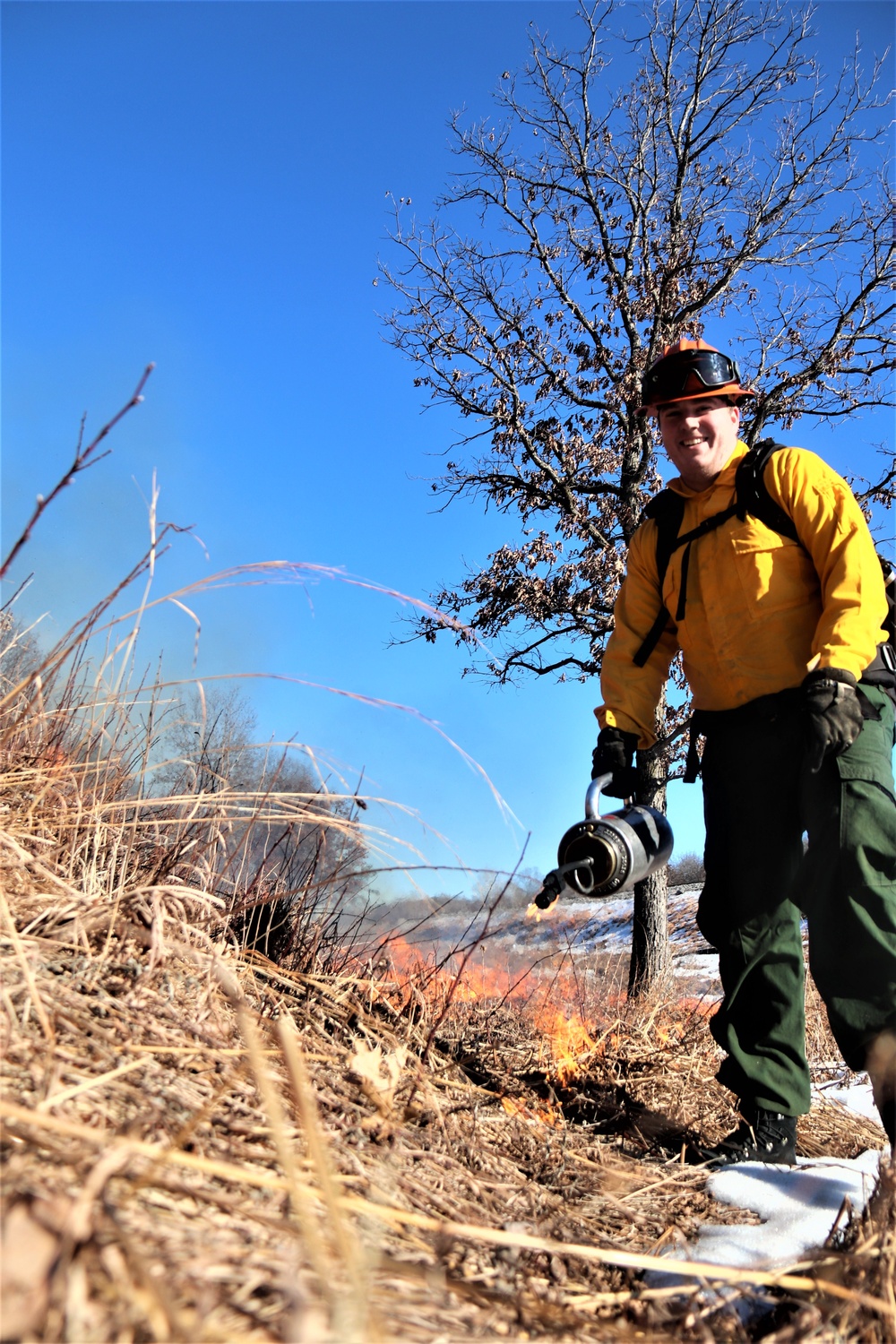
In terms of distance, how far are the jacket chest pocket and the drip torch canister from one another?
879mm

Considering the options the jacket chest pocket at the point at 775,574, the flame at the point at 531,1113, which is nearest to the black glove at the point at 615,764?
the jacket chest pocket at the point at 775,574

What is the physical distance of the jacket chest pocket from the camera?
3.14m

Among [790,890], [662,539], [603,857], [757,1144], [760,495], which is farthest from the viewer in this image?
[662,539]

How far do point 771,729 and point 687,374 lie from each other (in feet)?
4.48

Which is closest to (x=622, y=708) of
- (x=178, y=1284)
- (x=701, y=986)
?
(x=178, y=1284)

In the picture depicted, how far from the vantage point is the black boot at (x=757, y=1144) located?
2727 mm

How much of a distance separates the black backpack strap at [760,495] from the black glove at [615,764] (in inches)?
37.6

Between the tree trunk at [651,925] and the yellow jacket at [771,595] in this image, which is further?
the tree trunk at [651,925]

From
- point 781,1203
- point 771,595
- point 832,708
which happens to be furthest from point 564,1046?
point 771,595

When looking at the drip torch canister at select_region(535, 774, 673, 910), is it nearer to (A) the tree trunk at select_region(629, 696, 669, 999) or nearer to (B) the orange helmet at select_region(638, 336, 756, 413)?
(B) the orange helmet at select_region(638, 336, 756, 413)

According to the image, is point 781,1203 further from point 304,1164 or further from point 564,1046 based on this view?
point 304,1164

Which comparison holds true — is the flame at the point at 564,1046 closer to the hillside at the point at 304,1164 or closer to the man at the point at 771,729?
the hillside at the point at 304,1164

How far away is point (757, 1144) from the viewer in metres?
→ 2.79

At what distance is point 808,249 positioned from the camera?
10.6 meters
